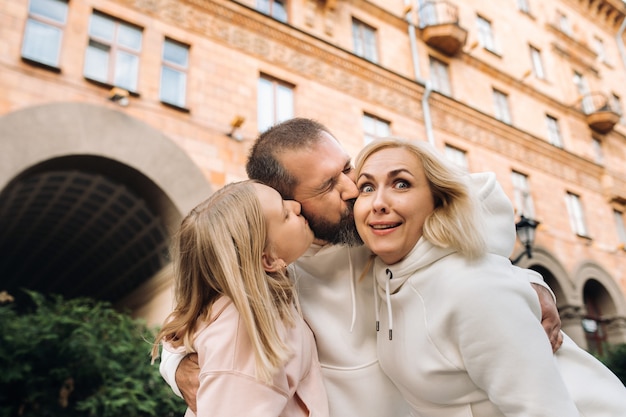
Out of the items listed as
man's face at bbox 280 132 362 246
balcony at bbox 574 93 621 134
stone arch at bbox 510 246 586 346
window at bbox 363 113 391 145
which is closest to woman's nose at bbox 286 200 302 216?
man's face at bbox 280 132 362 246

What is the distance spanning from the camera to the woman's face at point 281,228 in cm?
208

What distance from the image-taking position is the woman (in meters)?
1.58

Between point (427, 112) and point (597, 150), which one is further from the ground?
point (597, 150)

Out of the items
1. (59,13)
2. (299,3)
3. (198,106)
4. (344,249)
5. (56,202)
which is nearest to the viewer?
(344,249)

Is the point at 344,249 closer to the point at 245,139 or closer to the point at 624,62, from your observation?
the point at 245,139

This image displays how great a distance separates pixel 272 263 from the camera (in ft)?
6.81

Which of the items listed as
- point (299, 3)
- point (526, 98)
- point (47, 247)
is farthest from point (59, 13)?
point (526, 98)

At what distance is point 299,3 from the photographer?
12.0 metres

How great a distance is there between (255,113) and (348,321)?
8.34m

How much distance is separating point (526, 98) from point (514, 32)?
9.37ft

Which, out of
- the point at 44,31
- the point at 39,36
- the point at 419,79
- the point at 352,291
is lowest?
the point at 352,291

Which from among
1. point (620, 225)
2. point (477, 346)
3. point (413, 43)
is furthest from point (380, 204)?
point (620, 225)

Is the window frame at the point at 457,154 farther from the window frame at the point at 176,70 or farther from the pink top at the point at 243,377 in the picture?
the pink top at the point at 243,377

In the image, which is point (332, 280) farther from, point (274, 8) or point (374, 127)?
point (274, 8)
